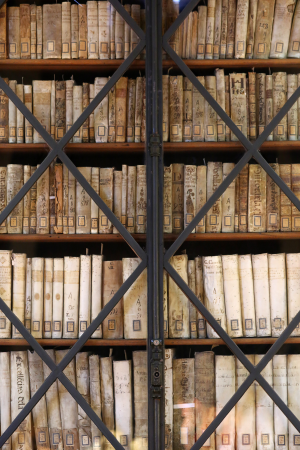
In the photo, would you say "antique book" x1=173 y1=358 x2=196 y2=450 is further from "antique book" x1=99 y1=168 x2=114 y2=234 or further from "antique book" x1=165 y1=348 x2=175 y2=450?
"antique book" x1=99 y1=168 x2=114 y2=234

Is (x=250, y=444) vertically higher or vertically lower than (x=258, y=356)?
lower

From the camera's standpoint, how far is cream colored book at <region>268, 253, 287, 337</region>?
5.02ft

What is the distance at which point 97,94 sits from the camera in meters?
1.50

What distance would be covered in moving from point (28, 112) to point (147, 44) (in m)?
0.50

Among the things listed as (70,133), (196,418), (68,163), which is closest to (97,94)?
(70,133)

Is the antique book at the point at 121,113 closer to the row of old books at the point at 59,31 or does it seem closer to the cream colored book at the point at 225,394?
the row of old books at the point at 59,31

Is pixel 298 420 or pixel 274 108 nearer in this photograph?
pixel 298 420

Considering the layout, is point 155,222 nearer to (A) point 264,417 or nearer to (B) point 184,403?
(B) point 184,403

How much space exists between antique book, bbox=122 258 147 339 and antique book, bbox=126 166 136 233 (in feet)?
0.43

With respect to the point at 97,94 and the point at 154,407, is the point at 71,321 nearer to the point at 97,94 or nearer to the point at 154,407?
the point at 154,407

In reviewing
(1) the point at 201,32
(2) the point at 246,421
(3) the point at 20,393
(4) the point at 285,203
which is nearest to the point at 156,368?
(2) the point at 246,421

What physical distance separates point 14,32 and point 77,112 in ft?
1.32

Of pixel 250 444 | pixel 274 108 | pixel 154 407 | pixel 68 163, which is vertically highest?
pixel 274 108

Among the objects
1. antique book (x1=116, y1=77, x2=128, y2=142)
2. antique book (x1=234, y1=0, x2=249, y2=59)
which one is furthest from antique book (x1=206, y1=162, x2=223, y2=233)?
antique book (x1=234, y1=0, x2=249, y2=59)
